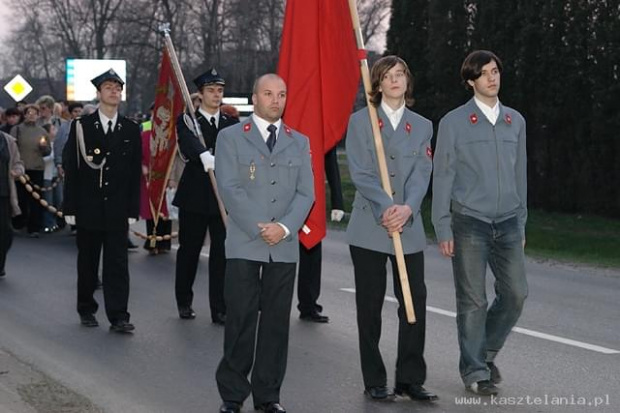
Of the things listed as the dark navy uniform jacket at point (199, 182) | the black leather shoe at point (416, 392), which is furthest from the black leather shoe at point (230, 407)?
the dark navy uniform jacket at point (199, 182)

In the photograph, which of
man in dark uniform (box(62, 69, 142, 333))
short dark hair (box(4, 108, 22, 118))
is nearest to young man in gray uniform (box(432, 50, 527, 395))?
man in dark uniform (box(62, 69, 142, 333))

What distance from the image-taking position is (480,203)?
299 inches

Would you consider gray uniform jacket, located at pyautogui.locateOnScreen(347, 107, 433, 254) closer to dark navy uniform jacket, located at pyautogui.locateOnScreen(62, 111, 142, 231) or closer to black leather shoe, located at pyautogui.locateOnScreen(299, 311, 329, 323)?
black leather shoe, located at pyautogui.locateOnScreen(299, 311, 329, 323)

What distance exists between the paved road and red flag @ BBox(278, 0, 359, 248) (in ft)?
4.39

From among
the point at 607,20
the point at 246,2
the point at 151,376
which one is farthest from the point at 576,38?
the point at 246,2

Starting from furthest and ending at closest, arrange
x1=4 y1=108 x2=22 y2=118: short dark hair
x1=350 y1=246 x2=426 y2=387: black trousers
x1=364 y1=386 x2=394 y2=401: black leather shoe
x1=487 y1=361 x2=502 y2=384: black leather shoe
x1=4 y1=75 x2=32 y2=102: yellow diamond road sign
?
1. x1=4 y1=75 x2=32 y2=102: yellow diamond road sign
2. x1=4 y1=108 x2=22 y2=118: short dark hair
3. x1=487 y1=361 x2=502 y2=384: black leather shoe
4. x1=364 y1=386 x2=394 y2=401: black leather shoe
5. x1=350 y1=246 x2=426 y2=387: black trousers

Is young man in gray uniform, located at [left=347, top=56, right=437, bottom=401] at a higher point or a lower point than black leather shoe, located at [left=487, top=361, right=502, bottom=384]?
higher

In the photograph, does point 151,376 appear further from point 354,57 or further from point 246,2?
point 246,2

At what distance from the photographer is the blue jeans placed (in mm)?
7613

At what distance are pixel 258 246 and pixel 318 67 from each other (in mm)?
1580

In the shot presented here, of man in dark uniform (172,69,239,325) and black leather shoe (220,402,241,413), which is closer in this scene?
black leather shoe (220,402,241,413)

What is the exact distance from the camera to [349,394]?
7855 millimetres

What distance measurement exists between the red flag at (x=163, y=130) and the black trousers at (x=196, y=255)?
1.74 metres

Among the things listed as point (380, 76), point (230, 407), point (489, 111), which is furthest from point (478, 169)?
point (230, 407)
